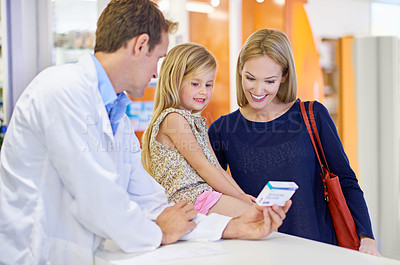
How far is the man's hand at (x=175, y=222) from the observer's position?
1477 millimetres

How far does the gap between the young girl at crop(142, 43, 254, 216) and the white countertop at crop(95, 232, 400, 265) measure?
0.54 meters

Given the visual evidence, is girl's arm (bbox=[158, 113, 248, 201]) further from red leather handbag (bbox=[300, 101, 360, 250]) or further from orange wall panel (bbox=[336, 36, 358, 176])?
orange wall panel (bbox=[336, 36, 358, 176])

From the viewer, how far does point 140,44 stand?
5.01 feet

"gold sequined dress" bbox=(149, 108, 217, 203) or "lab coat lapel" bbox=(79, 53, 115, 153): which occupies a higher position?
"lab coat lapel" bbox=(79, 53, 115, 153)

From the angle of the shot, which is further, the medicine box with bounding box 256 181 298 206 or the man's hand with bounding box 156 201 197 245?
the man's hand with bounding box 156 201 197 245

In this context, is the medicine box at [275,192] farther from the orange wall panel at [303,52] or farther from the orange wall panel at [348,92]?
the orange wall panel at [348,92]

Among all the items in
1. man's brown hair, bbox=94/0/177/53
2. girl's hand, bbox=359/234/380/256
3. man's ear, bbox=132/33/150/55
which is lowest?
girl's hand, bbox=359/234/380/256

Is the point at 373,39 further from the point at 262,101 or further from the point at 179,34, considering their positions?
the point at 262,101

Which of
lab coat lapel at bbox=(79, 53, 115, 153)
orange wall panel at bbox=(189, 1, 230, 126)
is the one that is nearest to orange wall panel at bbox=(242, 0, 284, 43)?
orange wall panel at bbox=(189, 1, 230, 126)

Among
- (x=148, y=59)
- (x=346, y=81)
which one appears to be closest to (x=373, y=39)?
(x=346, y=81)

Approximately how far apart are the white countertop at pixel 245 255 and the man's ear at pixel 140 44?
25.7 inches

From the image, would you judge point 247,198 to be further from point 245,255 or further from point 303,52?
point 303,52

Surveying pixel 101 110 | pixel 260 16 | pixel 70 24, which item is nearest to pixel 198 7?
pixel 260 16

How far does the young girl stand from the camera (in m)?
2.06
